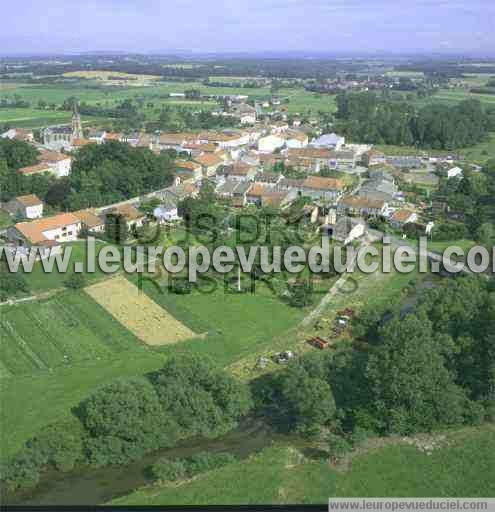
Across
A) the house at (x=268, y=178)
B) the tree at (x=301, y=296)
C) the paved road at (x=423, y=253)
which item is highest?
the house at (x=268, y=178)

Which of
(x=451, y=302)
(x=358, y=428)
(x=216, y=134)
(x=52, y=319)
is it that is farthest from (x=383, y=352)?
(x=216, y=134)

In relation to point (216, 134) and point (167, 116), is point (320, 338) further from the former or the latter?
point (167, 116)

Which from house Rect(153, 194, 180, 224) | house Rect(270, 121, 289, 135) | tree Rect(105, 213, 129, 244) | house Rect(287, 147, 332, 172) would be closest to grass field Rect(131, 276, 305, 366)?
tree Rect(105, 213, 129, 244)

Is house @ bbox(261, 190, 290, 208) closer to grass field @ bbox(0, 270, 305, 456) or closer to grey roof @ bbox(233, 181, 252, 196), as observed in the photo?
grey roof @ bbox(233, 181, 252, 196)

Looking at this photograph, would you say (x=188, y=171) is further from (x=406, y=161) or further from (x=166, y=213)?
(x=406, y=161)

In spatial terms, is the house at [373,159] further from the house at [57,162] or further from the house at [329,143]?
the house at [57,162]

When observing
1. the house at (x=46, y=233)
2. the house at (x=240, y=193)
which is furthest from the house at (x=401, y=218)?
the house at (x=46, y=233)

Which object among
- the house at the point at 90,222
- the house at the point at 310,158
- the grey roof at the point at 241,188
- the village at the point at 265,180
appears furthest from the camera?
the house at the point at 310,158
